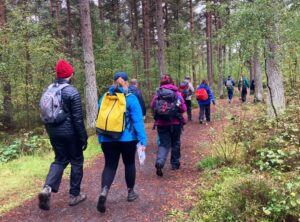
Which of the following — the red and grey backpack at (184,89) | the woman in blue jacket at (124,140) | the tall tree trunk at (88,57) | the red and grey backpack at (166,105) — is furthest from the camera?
the red and grey backpack at (184,89)

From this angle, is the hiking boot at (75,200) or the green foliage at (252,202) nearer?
the green foliage at (252,202)

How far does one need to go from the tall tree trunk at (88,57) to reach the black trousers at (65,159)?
7.46 metres

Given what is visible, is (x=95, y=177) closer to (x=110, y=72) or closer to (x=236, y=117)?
(x=236, y=117)

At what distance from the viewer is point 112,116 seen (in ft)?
15.6

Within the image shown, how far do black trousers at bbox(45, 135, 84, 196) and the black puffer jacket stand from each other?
90 millimetres

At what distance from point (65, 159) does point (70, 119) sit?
0.67 metres

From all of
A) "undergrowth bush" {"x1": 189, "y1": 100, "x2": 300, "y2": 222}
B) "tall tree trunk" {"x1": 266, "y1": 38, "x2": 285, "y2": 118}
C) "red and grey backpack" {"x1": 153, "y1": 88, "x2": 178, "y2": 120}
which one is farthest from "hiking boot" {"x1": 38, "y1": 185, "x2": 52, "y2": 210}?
"tall tree trunk" {"x1": 266, "y1": 38, "x2": 285, "y2": 118}

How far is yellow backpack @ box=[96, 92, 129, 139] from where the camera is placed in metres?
4.71

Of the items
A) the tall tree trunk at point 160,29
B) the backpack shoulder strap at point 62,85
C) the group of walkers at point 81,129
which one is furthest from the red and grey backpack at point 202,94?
the backpack shoulder strap at point 62,85

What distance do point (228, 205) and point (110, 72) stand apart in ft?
44.1

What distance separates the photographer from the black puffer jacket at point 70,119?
489 cm

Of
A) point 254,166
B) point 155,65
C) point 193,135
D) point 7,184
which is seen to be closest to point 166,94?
point 254,166

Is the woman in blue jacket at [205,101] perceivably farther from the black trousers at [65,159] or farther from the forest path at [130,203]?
the black trousers at [65,159]

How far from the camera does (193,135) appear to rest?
11.3 metres
